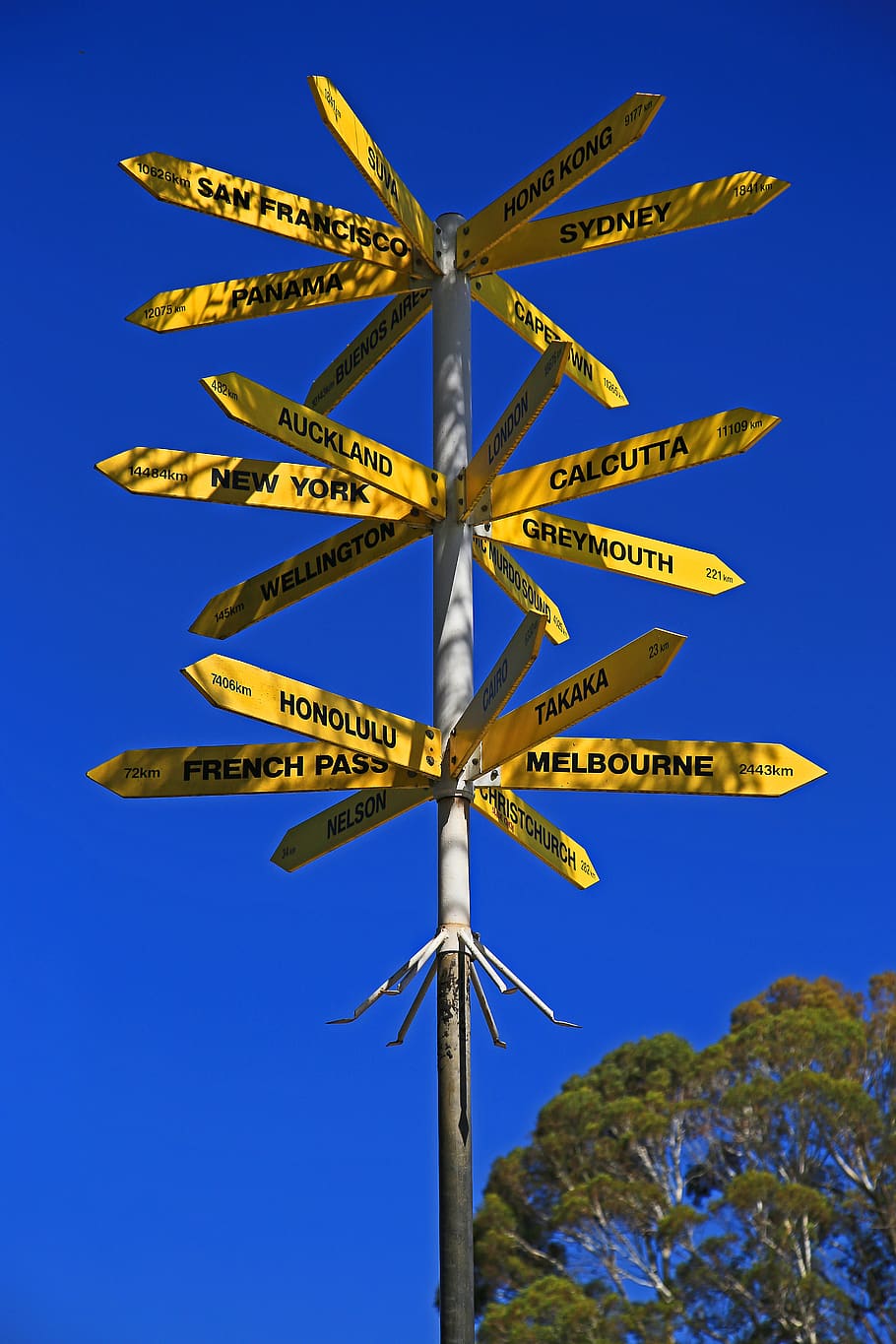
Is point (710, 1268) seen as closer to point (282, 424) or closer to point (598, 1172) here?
point (598, 1172)

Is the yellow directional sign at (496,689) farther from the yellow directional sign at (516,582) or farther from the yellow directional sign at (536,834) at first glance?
the yellow directional sign at (516,582)

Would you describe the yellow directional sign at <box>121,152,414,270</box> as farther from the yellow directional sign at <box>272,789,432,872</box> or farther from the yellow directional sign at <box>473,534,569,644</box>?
the yellow directional sign at <box>272,789,432,872</box>

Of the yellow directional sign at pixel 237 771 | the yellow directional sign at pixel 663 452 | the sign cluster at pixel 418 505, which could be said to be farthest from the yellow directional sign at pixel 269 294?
the yellow directional sign at pixel 237 771

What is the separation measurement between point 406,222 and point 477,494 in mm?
1176

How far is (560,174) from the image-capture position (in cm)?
715

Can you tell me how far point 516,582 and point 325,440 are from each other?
161 centimetres

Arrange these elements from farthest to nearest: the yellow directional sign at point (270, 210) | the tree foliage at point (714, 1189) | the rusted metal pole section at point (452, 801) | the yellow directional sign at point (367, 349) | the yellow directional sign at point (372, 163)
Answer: the tree foliage at point (714, 1189) < the yellow directional sign at point (367, 349) < the yellow directional sign at point (270, 210) < the yellow directional sign at point (372, 163) < the rusted metal pole section at point (452, 801)

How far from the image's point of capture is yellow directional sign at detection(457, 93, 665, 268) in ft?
22.8

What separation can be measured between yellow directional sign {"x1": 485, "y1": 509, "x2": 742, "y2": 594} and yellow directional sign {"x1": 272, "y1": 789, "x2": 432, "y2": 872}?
1167 mm

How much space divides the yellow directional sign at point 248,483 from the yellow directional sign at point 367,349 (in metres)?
1.02

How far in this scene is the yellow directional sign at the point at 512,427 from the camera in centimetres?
636

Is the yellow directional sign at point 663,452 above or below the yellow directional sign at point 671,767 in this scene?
above

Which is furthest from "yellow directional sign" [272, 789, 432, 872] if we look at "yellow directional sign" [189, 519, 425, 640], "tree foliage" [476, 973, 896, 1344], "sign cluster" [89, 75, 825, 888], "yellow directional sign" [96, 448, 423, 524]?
"tree foliage" [476, 973, 896, 1344]

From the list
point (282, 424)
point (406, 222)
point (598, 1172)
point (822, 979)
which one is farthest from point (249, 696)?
point (822, 979)
